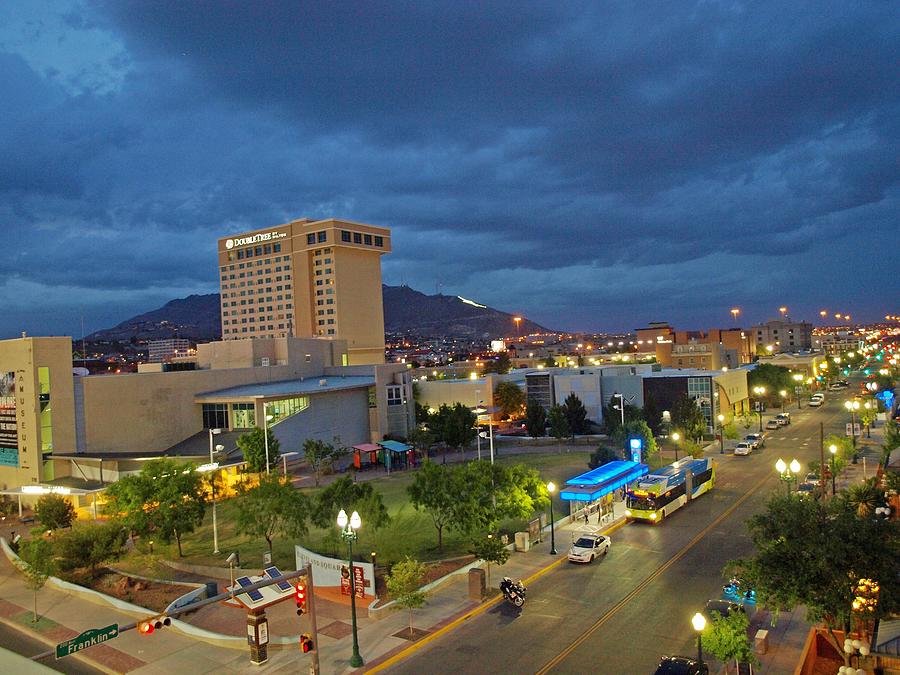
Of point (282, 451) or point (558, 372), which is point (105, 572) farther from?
point (558, 372)

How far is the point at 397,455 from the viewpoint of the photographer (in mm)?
63562

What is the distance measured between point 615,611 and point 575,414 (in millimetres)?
52541

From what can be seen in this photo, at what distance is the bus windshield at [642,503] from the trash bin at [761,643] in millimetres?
16425

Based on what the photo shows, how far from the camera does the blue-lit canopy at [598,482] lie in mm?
37500

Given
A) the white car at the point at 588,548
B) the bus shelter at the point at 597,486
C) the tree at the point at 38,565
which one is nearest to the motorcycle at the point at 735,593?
the white car at the point at 588,548

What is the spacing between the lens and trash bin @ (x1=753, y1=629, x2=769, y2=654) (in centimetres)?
2111

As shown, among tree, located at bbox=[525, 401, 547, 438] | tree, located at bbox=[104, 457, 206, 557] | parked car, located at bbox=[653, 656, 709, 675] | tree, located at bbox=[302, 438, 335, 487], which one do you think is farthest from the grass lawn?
tree, located at bbox=[525, 401, 547, 438]

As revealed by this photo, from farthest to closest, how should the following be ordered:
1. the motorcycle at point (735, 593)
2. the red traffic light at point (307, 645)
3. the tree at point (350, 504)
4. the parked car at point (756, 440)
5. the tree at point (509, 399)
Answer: the tree at point (509, 399) < the parked car at point (756, 440) < the tree at point (350, 504) < the motorcycle at point (735, 593) < the red traffic light at point (307, 645)

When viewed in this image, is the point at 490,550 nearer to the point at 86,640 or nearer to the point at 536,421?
the point at 86,640

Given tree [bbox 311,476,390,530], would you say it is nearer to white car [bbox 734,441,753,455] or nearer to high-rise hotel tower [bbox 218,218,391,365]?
white car [bbox 734,441,753,455]

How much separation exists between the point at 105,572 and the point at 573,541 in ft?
85.3

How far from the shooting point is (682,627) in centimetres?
2292

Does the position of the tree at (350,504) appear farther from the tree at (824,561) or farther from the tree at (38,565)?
the tree at (824,561)

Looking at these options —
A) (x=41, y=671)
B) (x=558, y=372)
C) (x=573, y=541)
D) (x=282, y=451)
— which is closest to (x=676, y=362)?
(x=558, y=372)
